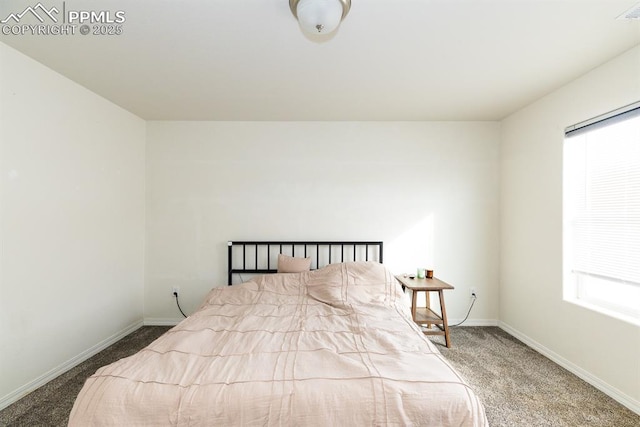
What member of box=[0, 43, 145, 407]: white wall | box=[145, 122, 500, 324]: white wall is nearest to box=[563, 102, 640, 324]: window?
box=[145, 122, 500, 324]: white wall

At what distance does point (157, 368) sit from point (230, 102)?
245cm

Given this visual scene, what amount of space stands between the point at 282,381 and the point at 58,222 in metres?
2.41

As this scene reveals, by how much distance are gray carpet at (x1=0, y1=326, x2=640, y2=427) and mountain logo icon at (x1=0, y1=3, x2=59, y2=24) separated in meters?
2.60

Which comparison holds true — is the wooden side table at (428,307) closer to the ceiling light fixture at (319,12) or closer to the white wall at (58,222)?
the ceiling light fixture at (319,12)

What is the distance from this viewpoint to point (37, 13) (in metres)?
1.65

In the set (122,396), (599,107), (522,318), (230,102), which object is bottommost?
(522,318)

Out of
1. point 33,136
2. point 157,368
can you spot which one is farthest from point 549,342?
point 33,136

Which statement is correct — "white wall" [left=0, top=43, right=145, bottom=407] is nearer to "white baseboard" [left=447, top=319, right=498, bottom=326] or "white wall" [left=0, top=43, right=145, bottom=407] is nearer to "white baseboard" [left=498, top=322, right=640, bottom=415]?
"white baseboard" [left=447, top=319, right=498, bottom=326]

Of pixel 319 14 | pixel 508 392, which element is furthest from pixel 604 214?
pixel 319 14

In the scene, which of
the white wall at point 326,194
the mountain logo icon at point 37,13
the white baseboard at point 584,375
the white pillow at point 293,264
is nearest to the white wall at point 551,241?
the white baseboard at point 584,375

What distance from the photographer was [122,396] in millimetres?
1203

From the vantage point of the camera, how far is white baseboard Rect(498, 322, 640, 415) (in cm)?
190

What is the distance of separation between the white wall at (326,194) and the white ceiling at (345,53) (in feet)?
1.55

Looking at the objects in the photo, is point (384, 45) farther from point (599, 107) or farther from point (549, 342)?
point (549, 342)
